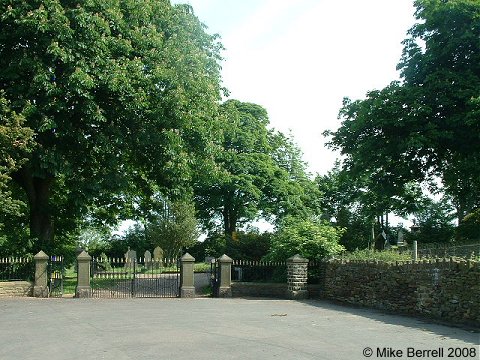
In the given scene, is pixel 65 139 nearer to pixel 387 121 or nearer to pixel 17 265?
pixel 17 265

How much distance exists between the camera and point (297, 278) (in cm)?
2197

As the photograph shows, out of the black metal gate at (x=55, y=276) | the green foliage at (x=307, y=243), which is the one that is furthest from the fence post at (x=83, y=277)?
the green foliage at (x=307, y=243)

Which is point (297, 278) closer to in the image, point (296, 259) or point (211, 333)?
point (296, 259)

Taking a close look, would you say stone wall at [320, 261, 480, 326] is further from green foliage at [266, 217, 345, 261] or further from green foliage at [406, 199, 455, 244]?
green foliage at [406, 199, 455, 244]

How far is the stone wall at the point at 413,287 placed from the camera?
13.5 m

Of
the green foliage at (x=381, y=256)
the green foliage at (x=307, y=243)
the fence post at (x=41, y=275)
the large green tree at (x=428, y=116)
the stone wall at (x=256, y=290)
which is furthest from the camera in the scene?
the large green tree at (x=428, y=116)

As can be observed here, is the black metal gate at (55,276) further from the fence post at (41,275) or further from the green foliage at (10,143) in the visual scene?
the green foliage at (10,143)

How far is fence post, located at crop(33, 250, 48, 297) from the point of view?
70.2 ft

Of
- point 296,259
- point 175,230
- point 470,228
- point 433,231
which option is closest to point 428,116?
point 470,228

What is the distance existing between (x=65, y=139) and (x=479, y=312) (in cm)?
1673

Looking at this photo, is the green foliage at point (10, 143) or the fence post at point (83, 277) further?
the fence post at point (83, 277)

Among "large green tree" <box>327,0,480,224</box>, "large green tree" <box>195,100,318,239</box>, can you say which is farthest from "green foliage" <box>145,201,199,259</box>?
"large green tree" <box>327,0,480,224</box>

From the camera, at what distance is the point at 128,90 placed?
21656mm

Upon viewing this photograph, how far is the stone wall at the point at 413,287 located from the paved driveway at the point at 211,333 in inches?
33.4
